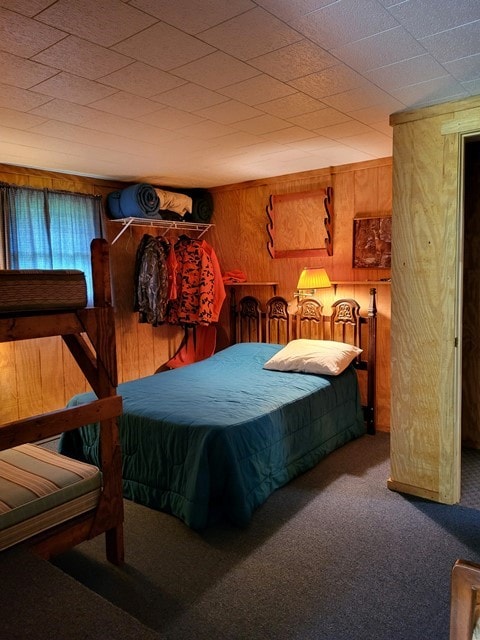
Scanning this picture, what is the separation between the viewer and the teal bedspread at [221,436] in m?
2.61

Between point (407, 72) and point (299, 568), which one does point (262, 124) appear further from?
point (299, 568)

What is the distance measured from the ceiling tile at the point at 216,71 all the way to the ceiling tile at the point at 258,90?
5 cm

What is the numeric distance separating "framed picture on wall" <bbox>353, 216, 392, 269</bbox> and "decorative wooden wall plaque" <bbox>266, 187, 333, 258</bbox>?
29cm

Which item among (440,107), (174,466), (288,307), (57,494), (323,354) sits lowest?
(174,466)

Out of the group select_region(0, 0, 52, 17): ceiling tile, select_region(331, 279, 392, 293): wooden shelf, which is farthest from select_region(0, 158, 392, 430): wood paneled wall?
select_region(0, 0, 52, 17): ceiling tile

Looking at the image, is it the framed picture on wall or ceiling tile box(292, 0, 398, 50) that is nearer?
ceiling tile box(292, 0, 398, 50)

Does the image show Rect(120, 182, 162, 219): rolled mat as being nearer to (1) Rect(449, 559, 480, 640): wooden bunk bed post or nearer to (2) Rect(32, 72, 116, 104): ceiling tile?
(2) Rect(32, 72, 116, 104): ceiling tile

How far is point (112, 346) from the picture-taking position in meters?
2.22

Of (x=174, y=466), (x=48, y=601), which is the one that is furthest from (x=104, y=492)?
(x=48, y=601)

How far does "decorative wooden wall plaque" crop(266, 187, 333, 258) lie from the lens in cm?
436

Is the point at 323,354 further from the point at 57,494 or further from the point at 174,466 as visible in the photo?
the point at 57,494

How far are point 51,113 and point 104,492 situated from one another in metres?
2.10

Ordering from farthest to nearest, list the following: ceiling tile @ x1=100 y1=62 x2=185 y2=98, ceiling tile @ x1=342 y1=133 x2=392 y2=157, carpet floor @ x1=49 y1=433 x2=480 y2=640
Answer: ceiling tile @ x1=342 y1=133 x2=392 y2=157 < ceiling tile @ x1=100 y1=62 x2=185 y2=98 < carpet floor @ x1=49 y1=433 x2=480 y2=640

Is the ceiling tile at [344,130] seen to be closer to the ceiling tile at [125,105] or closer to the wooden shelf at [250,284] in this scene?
the ceiling tile at [125,105]
